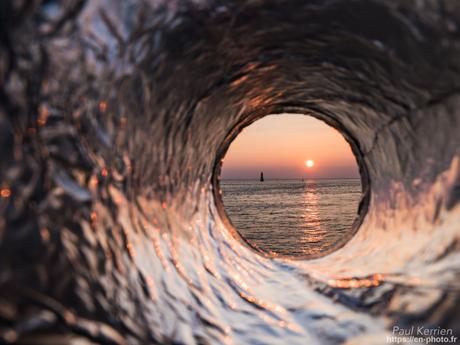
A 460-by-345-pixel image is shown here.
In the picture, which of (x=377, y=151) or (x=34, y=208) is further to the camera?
(x=377, y=151)

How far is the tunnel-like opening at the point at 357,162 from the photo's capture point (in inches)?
109

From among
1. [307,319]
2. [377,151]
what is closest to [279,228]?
[377,151]

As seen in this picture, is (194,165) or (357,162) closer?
(194,165)

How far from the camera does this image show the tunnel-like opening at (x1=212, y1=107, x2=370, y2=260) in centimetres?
277

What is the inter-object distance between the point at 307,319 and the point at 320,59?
1232 millimetres

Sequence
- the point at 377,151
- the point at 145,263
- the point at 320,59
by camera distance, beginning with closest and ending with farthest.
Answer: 1. the point at 145,263
2. the point at 320,59
3. the point at 377,151

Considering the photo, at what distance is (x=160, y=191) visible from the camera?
5.70ft

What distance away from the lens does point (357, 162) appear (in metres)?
2.95

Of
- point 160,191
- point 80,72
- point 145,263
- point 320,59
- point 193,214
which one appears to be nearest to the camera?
point 80,72

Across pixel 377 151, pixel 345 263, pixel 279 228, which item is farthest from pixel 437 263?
pixel 279 228

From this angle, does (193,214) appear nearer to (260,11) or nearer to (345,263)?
(345,263)

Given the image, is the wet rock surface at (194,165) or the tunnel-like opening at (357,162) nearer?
the wet rock surface at (194,165)

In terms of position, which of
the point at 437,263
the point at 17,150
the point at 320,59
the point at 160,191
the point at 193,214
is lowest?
the point at 437,263

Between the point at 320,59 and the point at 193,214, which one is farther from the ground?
the point at 320,59
